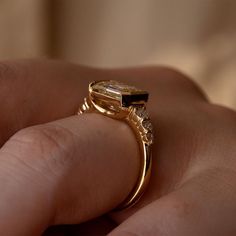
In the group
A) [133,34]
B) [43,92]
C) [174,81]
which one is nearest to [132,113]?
[43,92]

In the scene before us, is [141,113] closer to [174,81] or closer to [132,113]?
[132,113]

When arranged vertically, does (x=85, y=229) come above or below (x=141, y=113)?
below

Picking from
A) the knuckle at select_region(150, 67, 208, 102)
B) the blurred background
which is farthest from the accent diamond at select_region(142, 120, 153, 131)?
the blurred background

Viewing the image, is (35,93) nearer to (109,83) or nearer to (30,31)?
(109,83)

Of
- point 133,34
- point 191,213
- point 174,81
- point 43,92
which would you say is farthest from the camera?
point 133,34

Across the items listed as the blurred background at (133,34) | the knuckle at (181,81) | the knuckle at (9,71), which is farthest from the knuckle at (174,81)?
the knuckle at (9,71)

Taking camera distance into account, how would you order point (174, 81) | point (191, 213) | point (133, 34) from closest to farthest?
point (191, 213)
point (174, 81)
point (133, 34)

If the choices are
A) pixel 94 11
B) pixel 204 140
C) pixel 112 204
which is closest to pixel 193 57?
pixel 94 11
